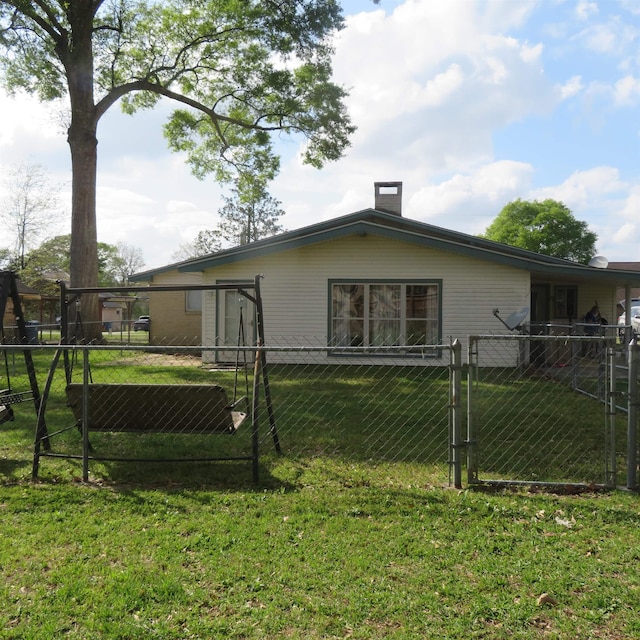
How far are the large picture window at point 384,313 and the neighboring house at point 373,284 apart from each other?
28 mm

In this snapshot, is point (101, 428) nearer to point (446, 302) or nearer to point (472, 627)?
point (472, 627)

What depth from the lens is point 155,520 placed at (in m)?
4.05

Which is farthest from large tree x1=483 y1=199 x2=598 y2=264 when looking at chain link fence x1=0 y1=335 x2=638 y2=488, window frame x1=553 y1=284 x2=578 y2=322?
chain link fence x1=0 y1=335 x2=638 y2=488

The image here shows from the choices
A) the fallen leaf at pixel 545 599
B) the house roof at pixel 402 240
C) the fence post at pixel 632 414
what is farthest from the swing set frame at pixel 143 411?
the house roof at pixel 402 240

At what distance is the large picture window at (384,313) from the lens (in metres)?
14.8

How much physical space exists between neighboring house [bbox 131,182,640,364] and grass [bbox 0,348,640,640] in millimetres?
9803

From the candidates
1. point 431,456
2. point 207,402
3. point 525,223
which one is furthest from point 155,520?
point 525,223

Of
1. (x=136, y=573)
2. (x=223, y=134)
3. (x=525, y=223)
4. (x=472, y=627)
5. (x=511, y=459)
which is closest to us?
(x=472, y=627)

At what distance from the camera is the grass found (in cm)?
279

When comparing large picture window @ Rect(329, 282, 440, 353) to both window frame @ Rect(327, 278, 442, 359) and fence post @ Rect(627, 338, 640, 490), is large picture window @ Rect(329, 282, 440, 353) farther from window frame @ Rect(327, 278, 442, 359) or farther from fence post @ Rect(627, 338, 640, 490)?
fence post @ Rect(627, 338, 640, 490)

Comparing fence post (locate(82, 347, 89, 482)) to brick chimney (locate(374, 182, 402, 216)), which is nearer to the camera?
fence post (locate(82, 347, 89, 482))

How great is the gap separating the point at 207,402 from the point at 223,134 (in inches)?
889

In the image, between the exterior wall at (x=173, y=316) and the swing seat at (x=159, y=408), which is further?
the exterior wall at (x=173, y=316)

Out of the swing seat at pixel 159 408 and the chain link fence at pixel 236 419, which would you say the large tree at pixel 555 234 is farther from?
the swing seat at pixel 159 408
